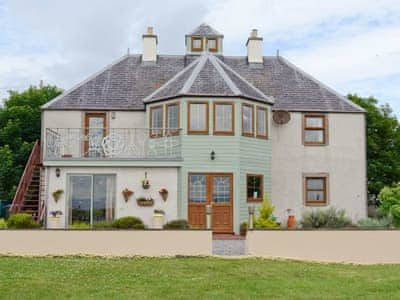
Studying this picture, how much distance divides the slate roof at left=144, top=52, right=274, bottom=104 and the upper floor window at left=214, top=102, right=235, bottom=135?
0.44m

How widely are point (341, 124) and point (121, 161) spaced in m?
10.3

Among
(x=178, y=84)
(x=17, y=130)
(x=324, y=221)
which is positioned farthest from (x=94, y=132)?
(x=17, y=130)

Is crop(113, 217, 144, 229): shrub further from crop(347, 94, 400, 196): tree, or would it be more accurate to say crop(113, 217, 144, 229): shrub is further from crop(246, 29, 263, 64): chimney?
crop(347, 94, 400, 196): tree

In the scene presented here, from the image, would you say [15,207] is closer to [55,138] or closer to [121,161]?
[55,138]

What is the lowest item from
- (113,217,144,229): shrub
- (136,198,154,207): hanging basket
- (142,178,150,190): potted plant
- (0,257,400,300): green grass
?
(0,257,400,300): green grass

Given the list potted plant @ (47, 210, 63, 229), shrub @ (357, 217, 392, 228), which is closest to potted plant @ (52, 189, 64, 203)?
potted plant @ (47, 210, 63, 229)

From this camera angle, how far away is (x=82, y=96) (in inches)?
1011

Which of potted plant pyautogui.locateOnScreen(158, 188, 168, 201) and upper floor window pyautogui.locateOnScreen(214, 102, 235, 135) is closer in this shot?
potted plant pyautogui.locateOnScreen(158, 188, 168, 201)

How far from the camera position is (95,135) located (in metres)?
24.8

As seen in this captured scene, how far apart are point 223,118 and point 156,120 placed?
2.91 metres

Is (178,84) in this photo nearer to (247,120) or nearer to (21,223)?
(247,120)

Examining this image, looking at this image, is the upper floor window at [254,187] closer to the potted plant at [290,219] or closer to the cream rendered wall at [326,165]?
the cream rendered wall at [326,165]

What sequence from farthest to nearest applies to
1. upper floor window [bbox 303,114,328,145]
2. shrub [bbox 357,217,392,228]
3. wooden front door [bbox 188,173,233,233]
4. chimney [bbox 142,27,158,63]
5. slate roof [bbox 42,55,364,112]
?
chimney [bbox 142,27,158,63] < upper floor window [bbox 303,114,328,145] < slate roof [bbox 42,55,364,112] < wooden front door [bbox 188,173,233,233] < shrub [bbox 357,217,392,228]

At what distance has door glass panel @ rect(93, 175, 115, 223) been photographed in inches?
846
